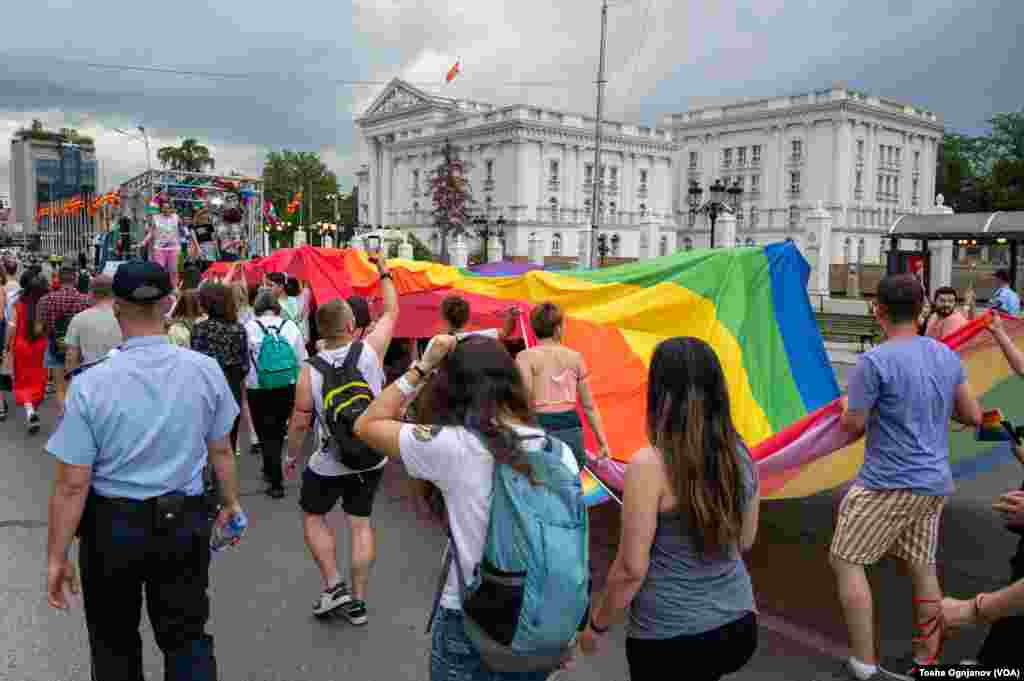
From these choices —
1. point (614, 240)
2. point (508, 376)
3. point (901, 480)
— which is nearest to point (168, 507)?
point (508, 376)

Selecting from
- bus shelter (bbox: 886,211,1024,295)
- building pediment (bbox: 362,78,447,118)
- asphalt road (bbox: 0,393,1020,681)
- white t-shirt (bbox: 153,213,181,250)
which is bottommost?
asphalt road (bbox: 0,393,1020,681)

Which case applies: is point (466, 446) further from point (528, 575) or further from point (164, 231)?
point (164, 231)

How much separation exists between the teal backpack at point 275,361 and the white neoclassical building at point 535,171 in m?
65.3

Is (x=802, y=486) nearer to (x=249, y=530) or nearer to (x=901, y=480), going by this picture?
(x=901, y=480)

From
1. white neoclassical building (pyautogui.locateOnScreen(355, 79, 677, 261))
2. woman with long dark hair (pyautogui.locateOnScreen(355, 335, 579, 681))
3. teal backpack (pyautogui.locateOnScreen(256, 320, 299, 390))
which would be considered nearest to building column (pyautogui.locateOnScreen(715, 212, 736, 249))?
teal backpack (pyautogui.locateOnScreen(256, 320, 299, 390))

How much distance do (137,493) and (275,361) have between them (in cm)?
397

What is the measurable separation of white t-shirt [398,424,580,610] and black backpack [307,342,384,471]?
2022 millimetres

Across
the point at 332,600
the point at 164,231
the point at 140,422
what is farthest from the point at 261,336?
the point at 164,231

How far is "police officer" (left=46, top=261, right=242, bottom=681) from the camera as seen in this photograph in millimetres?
2900

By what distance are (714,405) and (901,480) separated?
1.71 m

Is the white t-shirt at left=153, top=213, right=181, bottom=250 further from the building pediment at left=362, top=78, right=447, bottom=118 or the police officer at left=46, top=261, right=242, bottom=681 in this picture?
the building pediment at left=362, top=78, right=447, bottom=118

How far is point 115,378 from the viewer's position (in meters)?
2.95

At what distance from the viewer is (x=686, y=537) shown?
101 inches

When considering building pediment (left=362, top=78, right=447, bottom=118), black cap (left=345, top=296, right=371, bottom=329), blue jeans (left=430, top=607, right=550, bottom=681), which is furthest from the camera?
building pediment (left=362, top=78, right=447, bottom=118)
